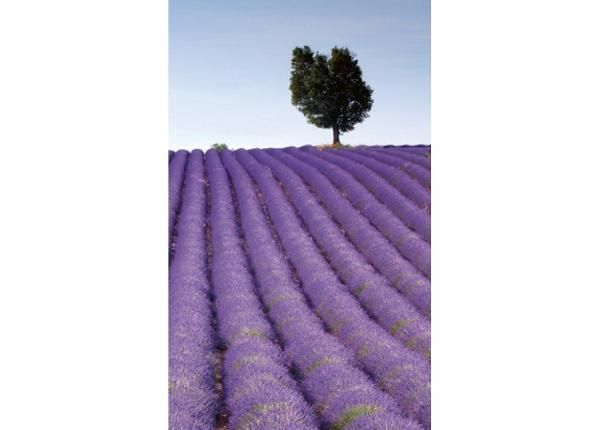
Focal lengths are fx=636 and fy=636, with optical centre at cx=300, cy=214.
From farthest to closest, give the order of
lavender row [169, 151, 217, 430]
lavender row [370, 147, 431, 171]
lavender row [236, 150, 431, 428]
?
lavender row [370, 147, 431, 171] → lavender row [236, 150, 431, 428] → lavender row [169, 151, 217, 430]

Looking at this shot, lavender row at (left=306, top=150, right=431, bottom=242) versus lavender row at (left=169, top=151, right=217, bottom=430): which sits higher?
lavender row at (left=306, top=150, right=431, bottom=242)

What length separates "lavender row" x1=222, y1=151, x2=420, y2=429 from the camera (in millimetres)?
3625

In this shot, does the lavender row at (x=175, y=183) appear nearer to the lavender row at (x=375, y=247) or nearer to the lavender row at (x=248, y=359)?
the lavender row at (x=248, y=359)

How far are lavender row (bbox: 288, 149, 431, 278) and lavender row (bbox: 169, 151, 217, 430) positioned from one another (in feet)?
8.63

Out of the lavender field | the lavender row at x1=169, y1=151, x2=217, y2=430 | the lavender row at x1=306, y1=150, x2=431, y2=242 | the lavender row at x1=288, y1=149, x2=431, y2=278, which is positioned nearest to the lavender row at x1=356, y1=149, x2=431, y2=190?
the lavender field

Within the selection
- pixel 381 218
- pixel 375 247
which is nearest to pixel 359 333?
pixel 375 247

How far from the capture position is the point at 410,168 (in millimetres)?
13000

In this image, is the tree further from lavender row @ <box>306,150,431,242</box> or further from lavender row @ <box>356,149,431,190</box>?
lavender row @ <box>356,149,431,190</box>

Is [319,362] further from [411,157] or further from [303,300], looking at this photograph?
[411,157]

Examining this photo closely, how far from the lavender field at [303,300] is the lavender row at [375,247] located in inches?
0.9
